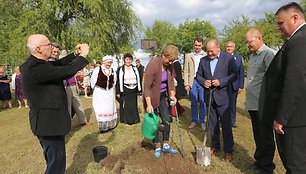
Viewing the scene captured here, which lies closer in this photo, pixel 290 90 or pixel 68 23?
pixel 290 90

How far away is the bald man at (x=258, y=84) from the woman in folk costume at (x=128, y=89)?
338 centimetres

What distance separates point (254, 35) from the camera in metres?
3.54

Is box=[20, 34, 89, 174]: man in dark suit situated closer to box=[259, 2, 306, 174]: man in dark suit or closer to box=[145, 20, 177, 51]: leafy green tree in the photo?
box=[259, 2, 306, 174]: man in dark suit

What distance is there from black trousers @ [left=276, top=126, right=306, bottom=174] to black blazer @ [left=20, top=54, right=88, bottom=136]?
2.27 meters

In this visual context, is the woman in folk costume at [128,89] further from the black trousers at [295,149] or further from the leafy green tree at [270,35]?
the leafy green tree at [270,35]

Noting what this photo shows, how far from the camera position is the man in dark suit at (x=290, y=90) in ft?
7.29

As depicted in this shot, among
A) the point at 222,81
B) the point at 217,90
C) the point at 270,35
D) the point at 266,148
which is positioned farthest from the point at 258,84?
the point at 270,35

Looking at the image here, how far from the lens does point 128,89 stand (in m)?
6.55

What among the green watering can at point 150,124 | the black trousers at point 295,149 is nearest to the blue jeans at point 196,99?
the green watering can at point 150,124

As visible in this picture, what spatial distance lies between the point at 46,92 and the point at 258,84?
2.89 metres

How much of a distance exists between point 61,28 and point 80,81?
3.81m

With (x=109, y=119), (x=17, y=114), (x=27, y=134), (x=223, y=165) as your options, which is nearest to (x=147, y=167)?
(x=223, y=165)

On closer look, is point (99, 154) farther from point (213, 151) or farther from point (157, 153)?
point (213, 151)

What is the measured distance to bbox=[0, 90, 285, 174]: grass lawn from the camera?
3.98 meters
